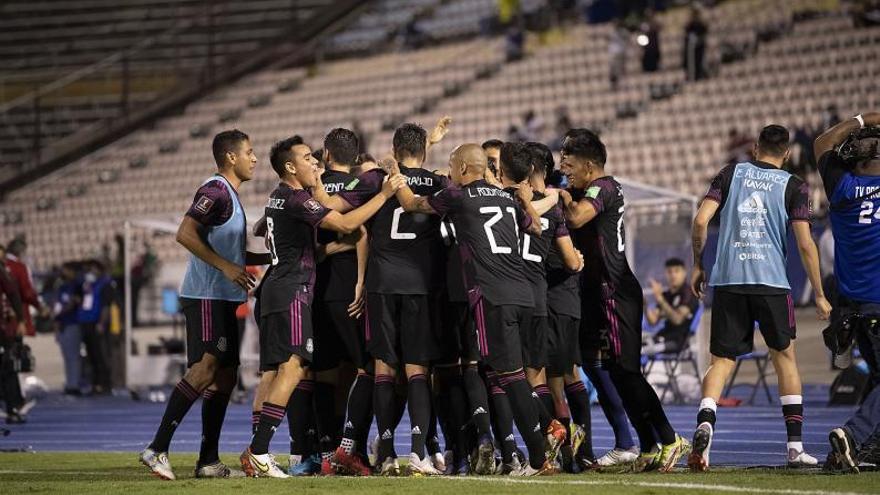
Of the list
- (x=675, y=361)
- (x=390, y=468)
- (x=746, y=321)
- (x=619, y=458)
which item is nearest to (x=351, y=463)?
(x=390, y=468)

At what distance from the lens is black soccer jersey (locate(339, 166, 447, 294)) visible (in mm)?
9578

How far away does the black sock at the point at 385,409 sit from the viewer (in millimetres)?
9531

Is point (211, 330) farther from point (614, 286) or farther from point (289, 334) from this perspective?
point (614, 286)

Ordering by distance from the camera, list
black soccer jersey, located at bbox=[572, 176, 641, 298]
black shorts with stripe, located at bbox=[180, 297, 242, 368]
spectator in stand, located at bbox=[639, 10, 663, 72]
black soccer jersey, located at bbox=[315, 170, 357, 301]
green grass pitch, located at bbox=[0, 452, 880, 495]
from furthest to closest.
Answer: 1. spectator in stand, located at bbox=[639, 10, 663, 72]
2. black soccer jersey, located at bbox=[315, 170, 357, 301]
3. black soccer jersey, located at bbox=[572, 176, 641, 298]
4. black shorts with stripe, located at bbox=[180, 297, 242, 368]
5. green grass pitch, located at bbox=[0, 452, 880, 495]

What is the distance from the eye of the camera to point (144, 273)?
2508cm

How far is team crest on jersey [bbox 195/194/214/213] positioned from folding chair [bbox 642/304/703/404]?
337 inches

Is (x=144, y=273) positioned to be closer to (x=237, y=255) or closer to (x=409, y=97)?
(x=409, y=97)

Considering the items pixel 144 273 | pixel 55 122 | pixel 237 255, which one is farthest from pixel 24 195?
pixel 237 255

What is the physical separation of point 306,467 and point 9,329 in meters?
7.09

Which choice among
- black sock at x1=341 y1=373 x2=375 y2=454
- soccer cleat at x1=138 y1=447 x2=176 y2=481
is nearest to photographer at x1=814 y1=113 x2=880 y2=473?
black sock at x1=341 y1=373 x2=375 y2=454

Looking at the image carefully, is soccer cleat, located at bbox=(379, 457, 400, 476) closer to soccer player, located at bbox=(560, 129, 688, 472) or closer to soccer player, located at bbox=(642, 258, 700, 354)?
soccer player, located at bbox=(560, 129, 688, 472)

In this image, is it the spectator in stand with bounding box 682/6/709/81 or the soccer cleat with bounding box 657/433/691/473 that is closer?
the soccer cleat with bounding box 657/433/691/473

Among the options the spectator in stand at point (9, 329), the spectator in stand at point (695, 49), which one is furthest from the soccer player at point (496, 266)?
the spectator in stand at point (695, 49)

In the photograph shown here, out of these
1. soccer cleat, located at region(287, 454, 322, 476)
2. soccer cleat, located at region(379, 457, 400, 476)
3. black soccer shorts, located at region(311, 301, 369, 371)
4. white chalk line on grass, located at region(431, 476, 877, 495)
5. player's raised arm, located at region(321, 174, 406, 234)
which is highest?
player's raised arm, located at region(321, 174, 406, 234)
